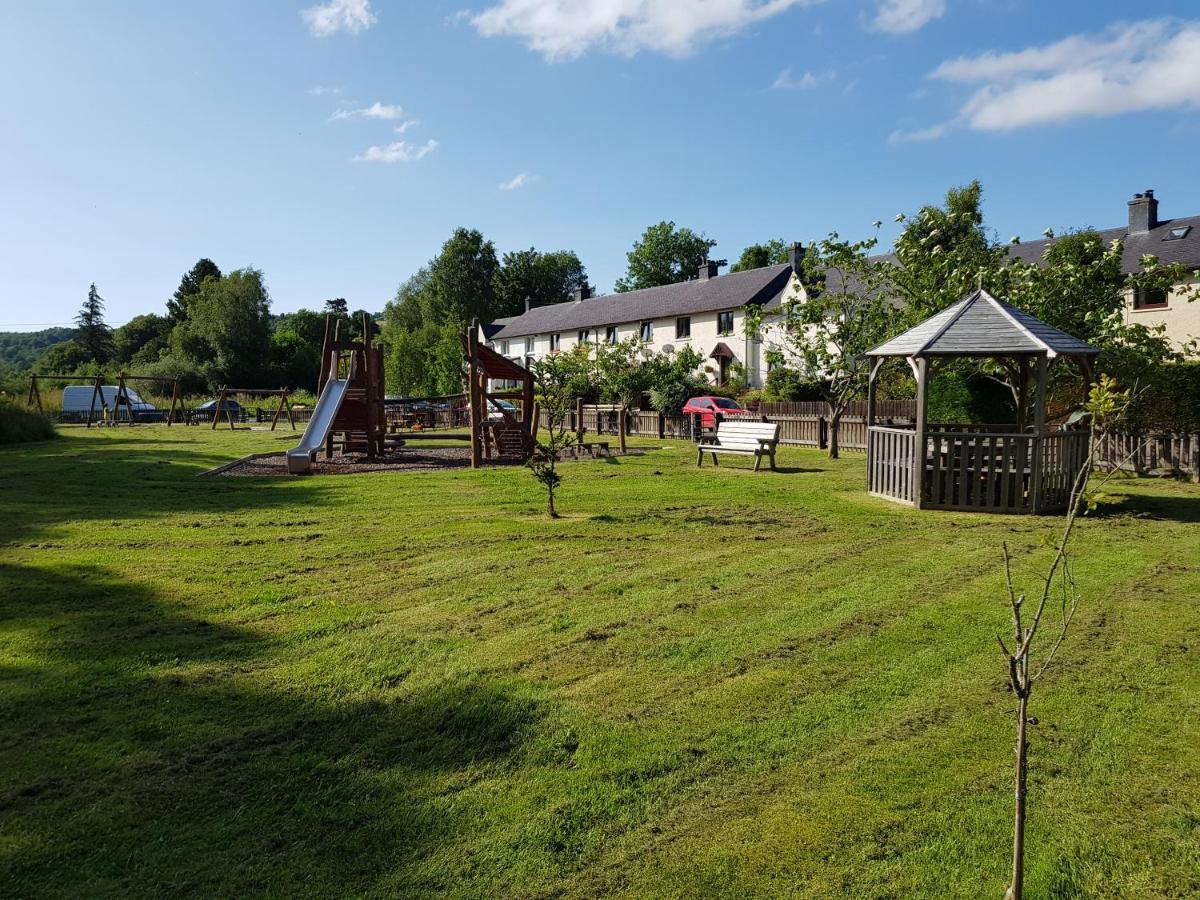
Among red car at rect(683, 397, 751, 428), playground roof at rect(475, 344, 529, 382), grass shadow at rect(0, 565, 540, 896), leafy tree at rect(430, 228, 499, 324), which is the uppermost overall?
leafy tree at rect(430, 228, 499, 324)

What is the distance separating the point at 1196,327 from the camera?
34.6m

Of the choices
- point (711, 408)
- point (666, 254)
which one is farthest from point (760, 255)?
point (711, 408)

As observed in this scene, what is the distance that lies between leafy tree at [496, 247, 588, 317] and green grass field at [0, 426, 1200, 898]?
76394 millimetres

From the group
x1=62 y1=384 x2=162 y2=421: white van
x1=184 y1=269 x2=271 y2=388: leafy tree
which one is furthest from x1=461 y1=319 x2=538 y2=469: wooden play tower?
x1=184 y1=269 x2=271 y2=388: leafy tree

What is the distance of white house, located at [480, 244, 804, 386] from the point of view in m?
48.6

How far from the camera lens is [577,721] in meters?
4.78

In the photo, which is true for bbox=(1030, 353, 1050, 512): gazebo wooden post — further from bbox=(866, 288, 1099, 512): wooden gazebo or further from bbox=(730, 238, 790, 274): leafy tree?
bbox=(730, 238, 790, 274): leafy tree

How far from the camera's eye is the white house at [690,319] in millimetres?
48625

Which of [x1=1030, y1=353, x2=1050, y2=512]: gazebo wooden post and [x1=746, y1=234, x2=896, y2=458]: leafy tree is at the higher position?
[x1=746, y1=234, x2=896, y2=458]: leafy tree

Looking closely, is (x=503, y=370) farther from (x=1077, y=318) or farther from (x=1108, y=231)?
(x=1108, y=231)

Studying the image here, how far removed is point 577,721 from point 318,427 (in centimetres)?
1737

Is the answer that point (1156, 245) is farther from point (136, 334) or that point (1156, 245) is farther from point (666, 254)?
point (136, 334)

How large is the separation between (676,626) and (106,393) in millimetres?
56928

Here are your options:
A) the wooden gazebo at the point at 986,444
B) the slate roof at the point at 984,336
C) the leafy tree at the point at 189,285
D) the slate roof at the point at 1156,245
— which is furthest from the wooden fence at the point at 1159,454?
the leafy tree at the point at 189,285
